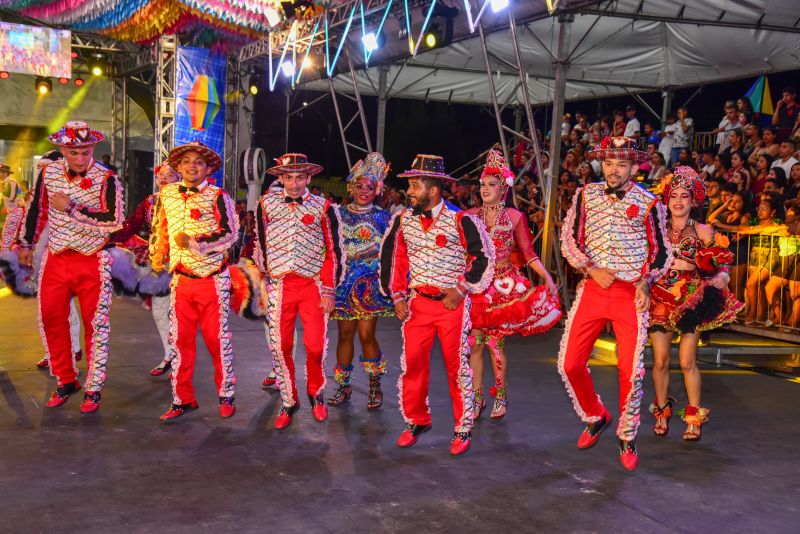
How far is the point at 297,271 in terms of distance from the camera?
582 cm

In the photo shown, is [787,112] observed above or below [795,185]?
above

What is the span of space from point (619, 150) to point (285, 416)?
278 cm

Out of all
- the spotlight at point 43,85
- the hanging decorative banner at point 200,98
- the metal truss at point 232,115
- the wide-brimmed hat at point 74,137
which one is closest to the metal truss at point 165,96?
the hanging decorative banner at point 200,98

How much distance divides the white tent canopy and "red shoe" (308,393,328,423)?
17.9 ft

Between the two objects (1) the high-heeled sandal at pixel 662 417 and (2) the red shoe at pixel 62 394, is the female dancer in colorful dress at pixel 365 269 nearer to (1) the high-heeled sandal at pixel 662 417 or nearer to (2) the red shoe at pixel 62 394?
(2) the red shoe at pixel 62 394

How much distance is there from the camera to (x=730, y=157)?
479 inches

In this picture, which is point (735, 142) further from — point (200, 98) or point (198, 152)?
point (200, 98)

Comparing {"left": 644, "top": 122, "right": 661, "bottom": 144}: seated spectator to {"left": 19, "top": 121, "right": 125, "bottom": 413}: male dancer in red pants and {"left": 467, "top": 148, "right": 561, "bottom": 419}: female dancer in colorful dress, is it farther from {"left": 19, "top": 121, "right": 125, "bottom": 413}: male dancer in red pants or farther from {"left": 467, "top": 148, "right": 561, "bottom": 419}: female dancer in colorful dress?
{"left": 19, "top": 121, "right": 125, "bottom": 413}: male dancer in red pants

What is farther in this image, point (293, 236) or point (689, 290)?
point (293, 236)

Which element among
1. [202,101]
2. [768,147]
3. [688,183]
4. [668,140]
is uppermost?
[202,101]

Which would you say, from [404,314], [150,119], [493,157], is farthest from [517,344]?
[150,119]

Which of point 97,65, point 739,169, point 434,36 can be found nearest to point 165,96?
point 97,65

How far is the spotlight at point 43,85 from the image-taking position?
19.3 m

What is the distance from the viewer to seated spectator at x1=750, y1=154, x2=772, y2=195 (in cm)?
1107
